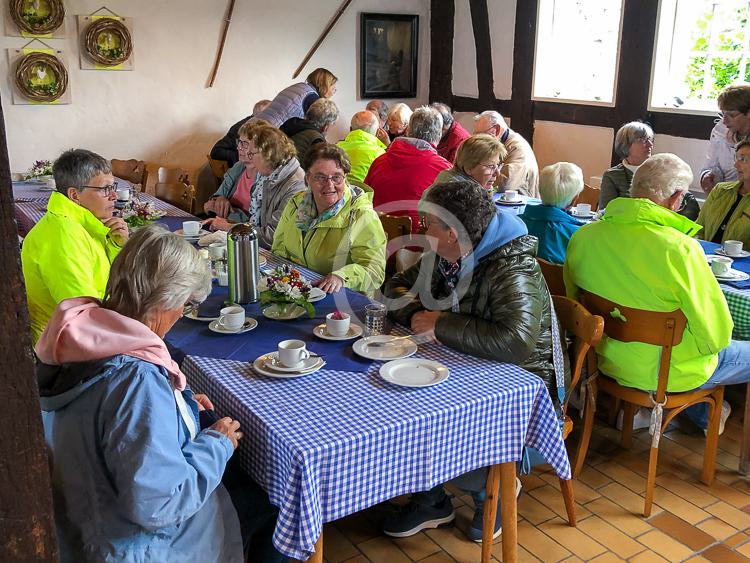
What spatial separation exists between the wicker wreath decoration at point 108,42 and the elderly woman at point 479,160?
13.2 ft

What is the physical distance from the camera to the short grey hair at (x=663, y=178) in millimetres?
2920

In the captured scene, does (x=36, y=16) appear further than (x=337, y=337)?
Yes

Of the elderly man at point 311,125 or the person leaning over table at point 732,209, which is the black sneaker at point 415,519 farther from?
the elderly man at point 311,125

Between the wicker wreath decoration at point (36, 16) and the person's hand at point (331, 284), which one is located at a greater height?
the wicker wreath decoration at point (36, 16)

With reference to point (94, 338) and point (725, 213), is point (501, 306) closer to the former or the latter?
point (94, 338)

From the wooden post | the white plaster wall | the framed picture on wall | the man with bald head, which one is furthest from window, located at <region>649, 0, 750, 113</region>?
the wooden post

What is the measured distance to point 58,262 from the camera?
2.50m

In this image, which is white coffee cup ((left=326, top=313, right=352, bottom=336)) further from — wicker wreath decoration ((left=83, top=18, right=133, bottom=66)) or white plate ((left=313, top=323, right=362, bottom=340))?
wicker wreath decoration ((left=83, top=18, right=133, bottom=66))

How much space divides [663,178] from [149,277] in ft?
6.96

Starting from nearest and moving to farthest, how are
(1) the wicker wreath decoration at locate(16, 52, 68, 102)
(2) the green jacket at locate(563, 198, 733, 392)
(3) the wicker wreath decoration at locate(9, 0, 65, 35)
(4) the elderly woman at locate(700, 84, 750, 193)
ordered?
(2) the green jacket at locate(563, 198, 733, 392) < (4) the elderly woman at locate(700, 84, 750, 193) < (3) the wicker wreath decoration at locate(9, 0, 65, 35) < (1) the wicker wreath decoration at locate(16, 52, 68, 102)

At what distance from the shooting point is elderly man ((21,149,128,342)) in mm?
2512

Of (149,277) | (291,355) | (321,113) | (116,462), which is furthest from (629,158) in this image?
(116,462)

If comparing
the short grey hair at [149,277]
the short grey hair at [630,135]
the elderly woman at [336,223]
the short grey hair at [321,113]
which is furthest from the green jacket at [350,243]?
the short grey hair at [321,113]

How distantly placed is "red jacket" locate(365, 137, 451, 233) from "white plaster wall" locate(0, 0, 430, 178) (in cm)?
318
